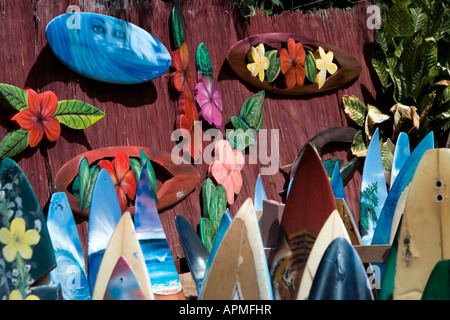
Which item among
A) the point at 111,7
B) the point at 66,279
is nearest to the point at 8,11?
the point at 111,7

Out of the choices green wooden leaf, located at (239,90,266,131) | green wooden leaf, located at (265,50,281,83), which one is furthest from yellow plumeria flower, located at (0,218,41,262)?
green wooden leaf, located at (265,50,281,83)

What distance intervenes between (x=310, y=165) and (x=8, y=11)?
132cm

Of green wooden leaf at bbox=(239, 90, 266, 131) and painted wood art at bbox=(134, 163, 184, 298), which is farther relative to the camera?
green wooden leaf at bbox=(239, 90, 266, 131)

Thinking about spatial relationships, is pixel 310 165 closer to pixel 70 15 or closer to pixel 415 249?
pixel 415 249

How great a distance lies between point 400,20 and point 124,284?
257 centimetres

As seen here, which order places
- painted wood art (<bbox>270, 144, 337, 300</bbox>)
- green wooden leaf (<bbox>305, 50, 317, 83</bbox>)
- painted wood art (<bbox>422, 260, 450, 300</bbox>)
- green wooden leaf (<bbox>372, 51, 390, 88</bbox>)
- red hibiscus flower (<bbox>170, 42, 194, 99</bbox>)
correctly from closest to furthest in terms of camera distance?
painted wood art (<bbox>422, 260, 450, 300</bbox>) < painted wood art (<bbox>270, 144, 337, 300</bbox>) < red hibiscus flower (<bbox>170, 42, 194, 99</bbox>) < green wooden leaf (<bbox>305, 50, 317, 83</bbox>) < green wooden leaf (<bbox>372, 51, 390, 88</bbox>)

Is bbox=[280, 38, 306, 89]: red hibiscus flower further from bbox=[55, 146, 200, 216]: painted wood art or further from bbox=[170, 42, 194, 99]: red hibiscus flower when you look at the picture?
bbox=[55, 146, 200, 216]: painted wood art

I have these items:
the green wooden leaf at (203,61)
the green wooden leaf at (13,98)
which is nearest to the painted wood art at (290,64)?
the green wooden leaf at (203,61)

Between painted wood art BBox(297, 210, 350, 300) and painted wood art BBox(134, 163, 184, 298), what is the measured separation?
13.5 inches

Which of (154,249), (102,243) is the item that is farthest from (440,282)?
(102,243)

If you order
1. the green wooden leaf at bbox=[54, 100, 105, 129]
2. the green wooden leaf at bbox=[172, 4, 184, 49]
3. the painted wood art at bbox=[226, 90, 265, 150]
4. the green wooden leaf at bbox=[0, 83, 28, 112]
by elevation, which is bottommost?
the painted wood art at bbox=[226, 90, 265, 150]

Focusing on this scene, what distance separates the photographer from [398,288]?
107 centimetres

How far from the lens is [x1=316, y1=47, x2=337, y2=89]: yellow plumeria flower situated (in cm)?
291

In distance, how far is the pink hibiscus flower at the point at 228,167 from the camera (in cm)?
250
